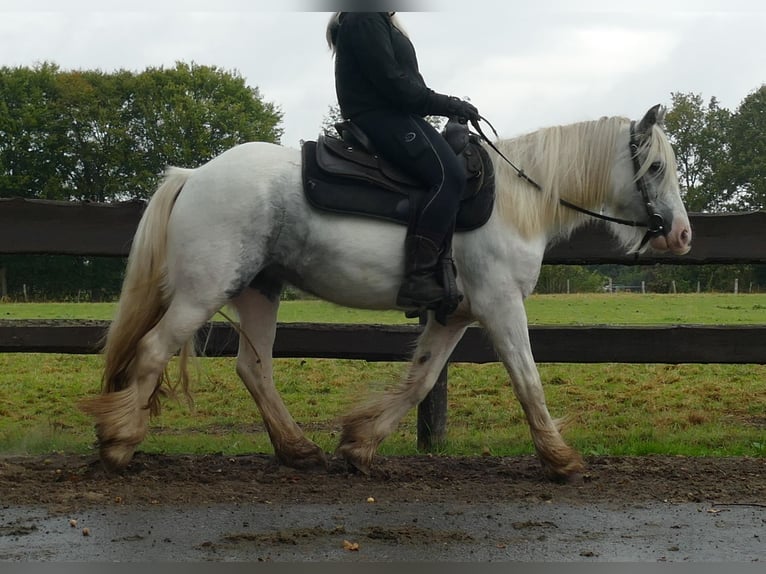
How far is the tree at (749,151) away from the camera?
4619 cm

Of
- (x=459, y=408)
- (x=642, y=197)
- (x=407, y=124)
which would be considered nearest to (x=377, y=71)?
(x=407, y=124)

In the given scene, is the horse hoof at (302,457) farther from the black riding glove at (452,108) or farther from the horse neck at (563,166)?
the black riding glove at (452,108)

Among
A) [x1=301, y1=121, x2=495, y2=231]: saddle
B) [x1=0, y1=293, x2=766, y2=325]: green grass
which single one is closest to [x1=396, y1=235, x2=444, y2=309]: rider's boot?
[x1=301, y1=121, x2=495, y2=231]: saddle

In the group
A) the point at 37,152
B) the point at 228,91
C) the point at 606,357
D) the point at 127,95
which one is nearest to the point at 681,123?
the point at 228,91

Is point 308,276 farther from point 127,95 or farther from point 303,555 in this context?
point 127,95

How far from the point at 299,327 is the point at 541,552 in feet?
11.2

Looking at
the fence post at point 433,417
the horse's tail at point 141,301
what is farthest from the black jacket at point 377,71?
the fence post at point 433,417

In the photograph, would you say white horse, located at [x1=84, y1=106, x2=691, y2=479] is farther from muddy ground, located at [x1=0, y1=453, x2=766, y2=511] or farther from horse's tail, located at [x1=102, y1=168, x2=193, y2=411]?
muddy ground, located at [x1=0, y1=453, x2=766, y2=511]

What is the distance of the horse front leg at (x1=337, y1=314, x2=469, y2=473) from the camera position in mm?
5734

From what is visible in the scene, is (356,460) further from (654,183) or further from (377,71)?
(654,183)

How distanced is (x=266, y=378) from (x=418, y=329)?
54.7 inches

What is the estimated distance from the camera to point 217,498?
4855 millimetres

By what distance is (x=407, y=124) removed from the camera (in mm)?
5570

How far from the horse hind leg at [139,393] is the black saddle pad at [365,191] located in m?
0.96
